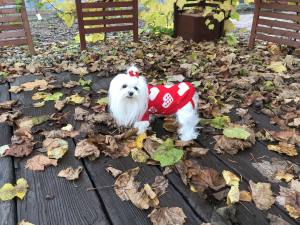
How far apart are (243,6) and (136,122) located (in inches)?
378

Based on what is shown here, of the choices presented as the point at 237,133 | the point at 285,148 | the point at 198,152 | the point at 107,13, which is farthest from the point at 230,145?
the point at 107,13

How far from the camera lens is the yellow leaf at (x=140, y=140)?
2.30 m

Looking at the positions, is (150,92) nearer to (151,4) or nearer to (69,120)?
(69,120)

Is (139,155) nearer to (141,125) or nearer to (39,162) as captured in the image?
(141,125)

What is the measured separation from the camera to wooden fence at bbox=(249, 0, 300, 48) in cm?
478

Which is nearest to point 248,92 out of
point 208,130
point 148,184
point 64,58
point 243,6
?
point 208,130

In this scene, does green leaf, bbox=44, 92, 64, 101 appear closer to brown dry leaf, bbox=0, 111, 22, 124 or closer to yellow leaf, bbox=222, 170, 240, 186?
brown dry leaf, bbox=0, 111, 22, 124

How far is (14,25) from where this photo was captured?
495 centimetres

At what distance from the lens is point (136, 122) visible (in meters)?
2.42

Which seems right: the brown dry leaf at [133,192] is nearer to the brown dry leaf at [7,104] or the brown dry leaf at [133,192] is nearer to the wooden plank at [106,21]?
the brown dry leaf at [7,104]

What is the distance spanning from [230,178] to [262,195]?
22 centimetres

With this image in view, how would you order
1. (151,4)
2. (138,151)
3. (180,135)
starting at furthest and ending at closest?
(151,4) → (180,135) → (138,151)

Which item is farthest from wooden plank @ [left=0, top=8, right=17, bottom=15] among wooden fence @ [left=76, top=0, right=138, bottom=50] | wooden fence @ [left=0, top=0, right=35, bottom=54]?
wooden fence @ [left=76, top=0, right=138, bottom=50]

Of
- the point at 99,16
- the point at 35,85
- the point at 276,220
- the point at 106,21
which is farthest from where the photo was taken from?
the point at 106,21
